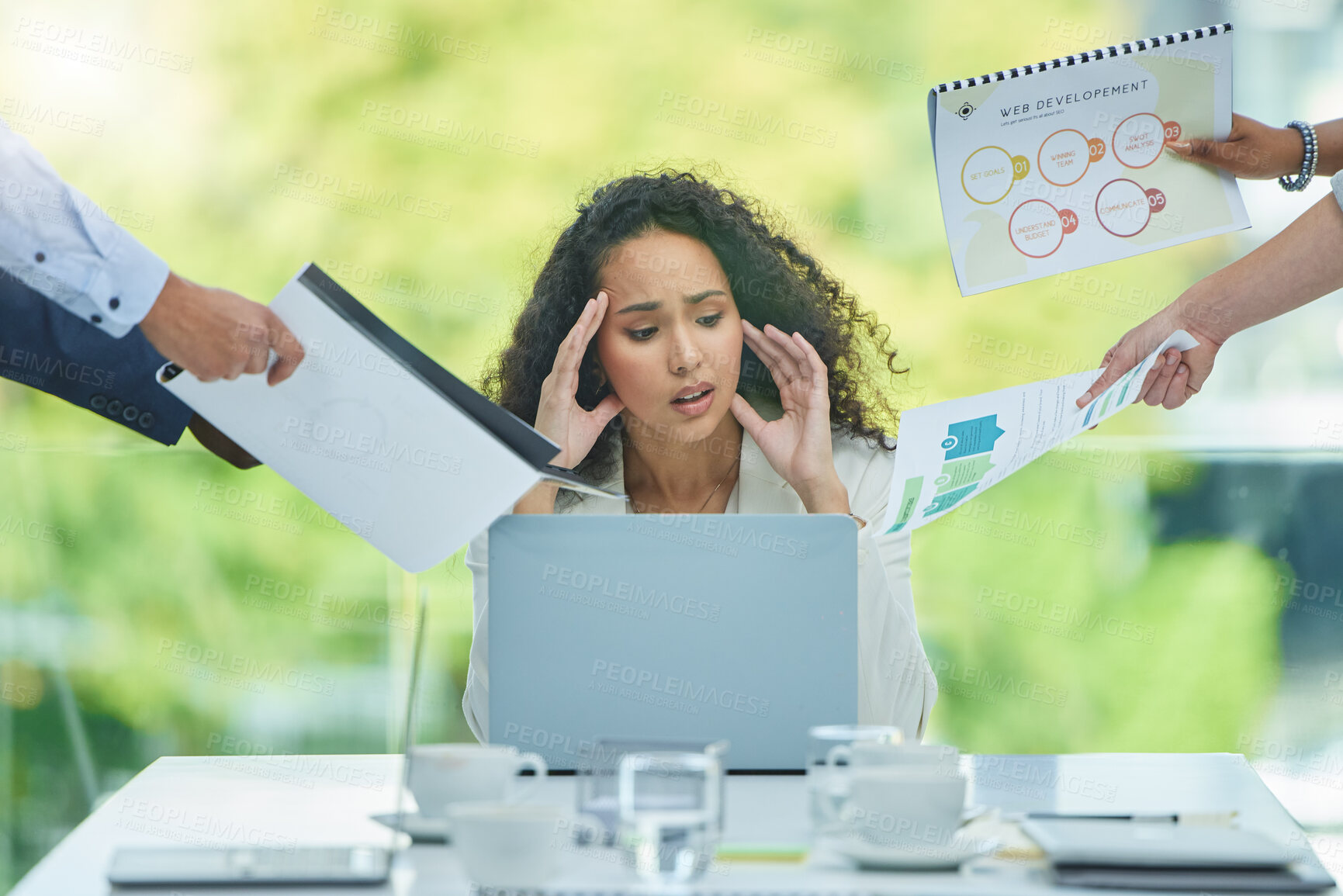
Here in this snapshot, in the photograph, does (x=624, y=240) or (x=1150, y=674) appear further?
(x=1150, y=674)

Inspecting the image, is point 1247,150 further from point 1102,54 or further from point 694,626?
point 694,626

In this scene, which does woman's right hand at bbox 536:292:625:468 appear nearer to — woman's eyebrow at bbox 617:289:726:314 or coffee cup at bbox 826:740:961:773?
woman's eyebrow at bbox 617:289:726:314

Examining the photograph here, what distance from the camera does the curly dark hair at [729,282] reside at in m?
1.90

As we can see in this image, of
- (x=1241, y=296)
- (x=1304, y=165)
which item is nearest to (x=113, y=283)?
(x=1241, y=296)

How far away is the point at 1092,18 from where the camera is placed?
285 cm

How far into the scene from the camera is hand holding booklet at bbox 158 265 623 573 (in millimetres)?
1128

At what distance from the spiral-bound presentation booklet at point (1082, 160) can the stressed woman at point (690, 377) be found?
361mm

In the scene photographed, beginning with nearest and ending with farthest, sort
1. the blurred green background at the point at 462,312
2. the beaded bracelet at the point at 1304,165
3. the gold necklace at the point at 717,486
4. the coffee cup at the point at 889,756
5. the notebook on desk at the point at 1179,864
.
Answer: the notebook on desk at the point at 1179,864
the coffee cup at the point at 889,756
the beaded bracelet at the point at 1304,165
the gold necklace at the point at 717,486
the blurred green background at the point at 462,312

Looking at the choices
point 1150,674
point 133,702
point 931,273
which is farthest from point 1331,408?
point 133,702

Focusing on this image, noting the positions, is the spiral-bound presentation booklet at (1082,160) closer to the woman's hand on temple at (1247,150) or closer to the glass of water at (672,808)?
the woman's hand on temple at (1247,150)

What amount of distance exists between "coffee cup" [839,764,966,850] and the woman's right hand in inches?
37.9

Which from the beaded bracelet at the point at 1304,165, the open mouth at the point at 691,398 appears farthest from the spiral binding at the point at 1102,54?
the open mouth at the point at 691,398

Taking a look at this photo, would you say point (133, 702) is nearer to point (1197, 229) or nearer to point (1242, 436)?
point (1197, 229)

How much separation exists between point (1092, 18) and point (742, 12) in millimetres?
852
